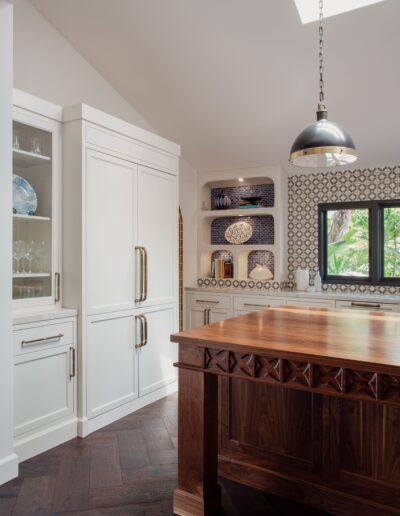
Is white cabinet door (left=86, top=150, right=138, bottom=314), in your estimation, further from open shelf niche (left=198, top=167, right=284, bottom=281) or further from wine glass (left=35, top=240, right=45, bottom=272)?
open shelf niche (left=198, top=167, right=284, bottom=281)

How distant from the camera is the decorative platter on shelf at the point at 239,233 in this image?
18.0 ft

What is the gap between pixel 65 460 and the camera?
8.96 feet

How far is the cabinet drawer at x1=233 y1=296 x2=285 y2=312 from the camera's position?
4867 millimetres

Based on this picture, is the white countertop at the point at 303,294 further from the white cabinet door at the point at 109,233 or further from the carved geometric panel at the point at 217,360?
the carved geometric panel at the point at 217,360

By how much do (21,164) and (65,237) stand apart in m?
0.59

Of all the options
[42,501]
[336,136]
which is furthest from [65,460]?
[336,136]

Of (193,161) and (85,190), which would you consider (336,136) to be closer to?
(85,190)

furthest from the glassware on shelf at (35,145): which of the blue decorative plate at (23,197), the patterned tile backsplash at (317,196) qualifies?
the patterned tile backsplash at (317,196)

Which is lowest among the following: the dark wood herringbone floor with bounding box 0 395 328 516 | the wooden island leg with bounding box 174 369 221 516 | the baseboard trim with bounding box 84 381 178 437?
the dark wood herringbone floor with bounding box 0 395 328 516

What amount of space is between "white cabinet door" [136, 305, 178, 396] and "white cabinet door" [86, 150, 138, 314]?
0.29 m

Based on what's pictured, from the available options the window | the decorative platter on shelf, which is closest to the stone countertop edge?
the decorative platter on shelf

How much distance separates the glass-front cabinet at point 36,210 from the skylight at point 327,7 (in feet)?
6.65

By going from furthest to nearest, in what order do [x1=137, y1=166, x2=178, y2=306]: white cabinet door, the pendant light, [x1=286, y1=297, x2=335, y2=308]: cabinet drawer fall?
1. [x1=286, y1=297, x2=335, y2=308]: cabinet drawer
2. [x1=137, y1=166, x2=178, y2=306]: white cabinet door
3. the pendant light

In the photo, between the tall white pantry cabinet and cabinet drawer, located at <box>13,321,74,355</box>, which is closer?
cabinet drawer, located at <box>13,321,74,355</box>
